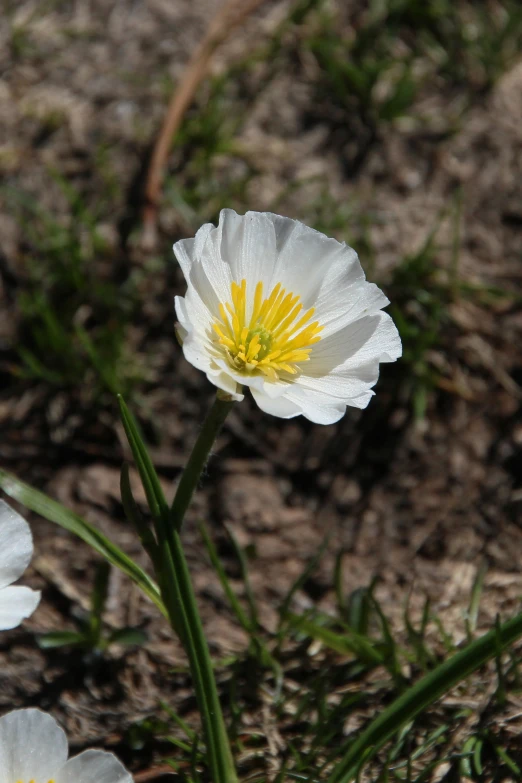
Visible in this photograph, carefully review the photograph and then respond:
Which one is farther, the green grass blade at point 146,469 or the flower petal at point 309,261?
the flower petal at point 309,261

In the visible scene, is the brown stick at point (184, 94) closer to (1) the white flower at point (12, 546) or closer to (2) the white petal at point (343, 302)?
(2) the white petal at point (343, 302)

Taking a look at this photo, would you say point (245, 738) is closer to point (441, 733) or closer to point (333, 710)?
point (333, 710)

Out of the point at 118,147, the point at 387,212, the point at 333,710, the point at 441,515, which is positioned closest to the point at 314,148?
the point at 387,212

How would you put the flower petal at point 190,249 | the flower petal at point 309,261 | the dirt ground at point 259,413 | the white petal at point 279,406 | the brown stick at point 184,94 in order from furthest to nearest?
the brown stick at point 184,94, the dirt ground at point 259,413, the flower petal at point 309,261, the flower petal at point 190,249, the white petal at point 279,406

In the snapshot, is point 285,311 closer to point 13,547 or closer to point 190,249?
point 190,249

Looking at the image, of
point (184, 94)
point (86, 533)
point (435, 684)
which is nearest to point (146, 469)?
point (86, 533)

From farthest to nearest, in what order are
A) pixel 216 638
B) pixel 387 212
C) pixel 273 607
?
1. pixel 387 212
2. pixel 273 607
3. pixel 216 638

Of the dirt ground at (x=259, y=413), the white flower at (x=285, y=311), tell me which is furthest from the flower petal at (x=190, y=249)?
the dirt ground at (x=259, y=413)
